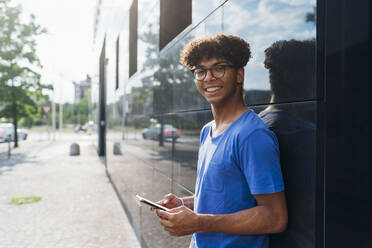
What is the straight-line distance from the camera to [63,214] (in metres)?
6.48

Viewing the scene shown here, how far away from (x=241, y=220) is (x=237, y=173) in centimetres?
21

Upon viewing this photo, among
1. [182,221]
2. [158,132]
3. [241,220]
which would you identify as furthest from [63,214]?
[241,220]

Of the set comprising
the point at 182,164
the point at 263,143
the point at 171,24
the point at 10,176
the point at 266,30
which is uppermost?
the point at 171,24

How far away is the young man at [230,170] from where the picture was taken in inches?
56.9

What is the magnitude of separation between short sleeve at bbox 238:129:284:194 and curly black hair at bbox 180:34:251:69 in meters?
0.44

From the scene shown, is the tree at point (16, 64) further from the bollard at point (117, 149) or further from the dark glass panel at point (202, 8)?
the dark glass panel at point (202, 8)

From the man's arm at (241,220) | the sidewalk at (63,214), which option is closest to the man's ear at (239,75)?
the man's arm at (241,220)

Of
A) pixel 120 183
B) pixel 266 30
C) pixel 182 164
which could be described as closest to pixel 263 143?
pixel 266 30

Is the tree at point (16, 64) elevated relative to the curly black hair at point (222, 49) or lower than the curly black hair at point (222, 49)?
elevated

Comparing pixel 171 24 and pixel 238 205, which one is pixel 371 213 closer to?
pixel 238 205

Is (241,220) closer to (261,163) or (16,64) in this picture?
(261,163)

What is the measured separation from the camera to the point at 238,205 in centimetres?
159

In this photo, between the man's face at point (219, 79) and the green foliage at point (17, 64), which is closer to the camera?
the man's face at point (219, 79)

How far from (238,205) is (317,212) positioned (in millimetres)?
358
